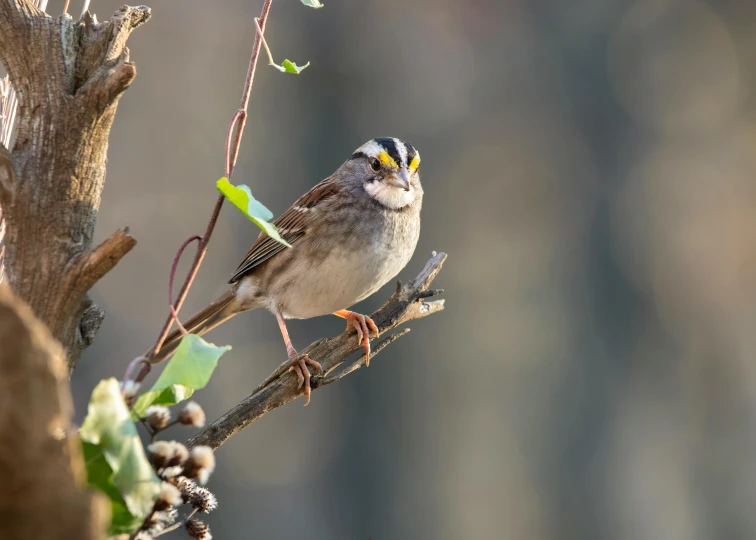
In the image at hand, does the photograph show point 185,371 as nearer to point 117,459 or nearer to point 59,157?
point 117,459

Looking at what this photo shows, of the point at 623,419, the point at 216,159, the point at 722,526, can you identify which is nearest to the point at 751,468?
the point at 722,526

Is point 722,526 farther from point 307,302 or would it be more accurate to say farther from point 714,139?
point 307,302

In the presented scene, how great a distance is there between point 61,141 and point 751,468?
26.5ft

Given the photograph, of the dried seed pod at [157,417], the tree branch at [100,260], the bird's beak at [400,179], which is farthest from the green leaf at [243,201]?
the bird's beak at [400,179]

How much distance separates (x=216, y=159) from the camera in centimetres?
727

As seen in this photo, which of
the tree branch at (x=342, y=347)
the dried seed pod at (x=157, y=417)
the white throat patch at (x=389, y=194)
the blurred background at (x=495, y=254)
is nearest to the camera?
the dried seed pod at (x=157, y=417)

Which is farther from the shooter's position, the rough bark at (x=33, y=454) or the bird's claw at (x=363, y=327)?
the bird's claw at (x=363, y=327)

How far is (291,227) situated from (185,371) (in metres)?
2.29

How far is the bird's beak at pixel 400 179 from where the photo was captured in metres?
3.47

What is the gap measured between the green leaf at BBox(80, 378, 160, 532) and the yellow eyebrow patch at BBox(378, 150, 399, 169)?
2.38 metres

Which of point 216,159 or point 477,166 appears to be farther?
point 477,166

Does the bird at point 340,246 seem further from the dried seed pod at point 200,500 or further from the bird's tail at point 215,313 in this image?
the dried seed pod at point 200,500

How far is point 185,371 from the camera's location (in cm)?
139

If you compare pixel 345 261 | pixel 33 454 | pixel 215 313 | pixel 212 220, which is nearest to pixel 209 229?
pixel 212 220
